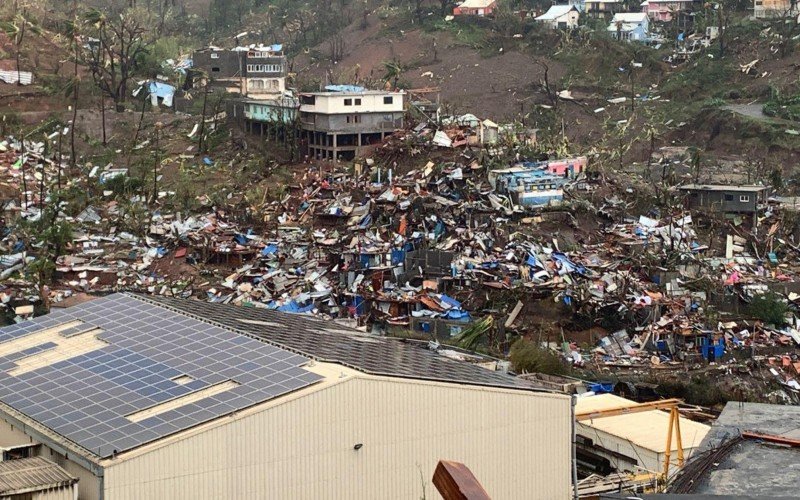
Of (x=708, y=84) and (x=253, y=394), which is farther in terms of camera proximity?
(x=708, y=84)

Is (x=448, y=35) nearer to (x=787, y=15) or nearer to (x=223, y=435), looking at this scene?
(x=787, y=15)

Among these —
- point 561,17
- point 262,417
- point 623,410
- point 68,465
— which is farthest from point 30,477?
point 561,17

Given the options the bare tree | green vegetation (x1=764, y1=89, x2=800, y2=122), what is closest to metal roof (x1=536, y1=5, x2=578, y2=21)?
green vegetation (x1=764, y1=89, x2=800, y2=122)

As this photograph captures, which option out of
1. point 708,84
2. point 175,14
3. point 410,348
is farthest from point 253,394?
point 175,14

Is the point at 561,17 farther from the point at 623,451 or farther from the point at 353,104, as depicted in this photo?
the point at 623,451

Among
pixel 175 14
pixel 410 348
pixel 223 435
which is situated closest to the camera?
pixel 223 435

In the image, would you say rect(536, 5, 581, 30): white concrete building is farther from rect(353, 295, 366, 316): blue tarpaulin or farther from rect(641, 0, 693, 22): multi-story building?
rect(353, 295, 366, 316): blue tarpaulin

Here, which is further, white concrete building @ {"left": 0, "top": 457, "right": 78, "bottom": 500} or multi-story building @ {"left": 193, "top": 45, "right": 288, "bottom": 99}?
multi-story building @ {"left": 193, "top": 45, "right": 288, "bottom": 99}
